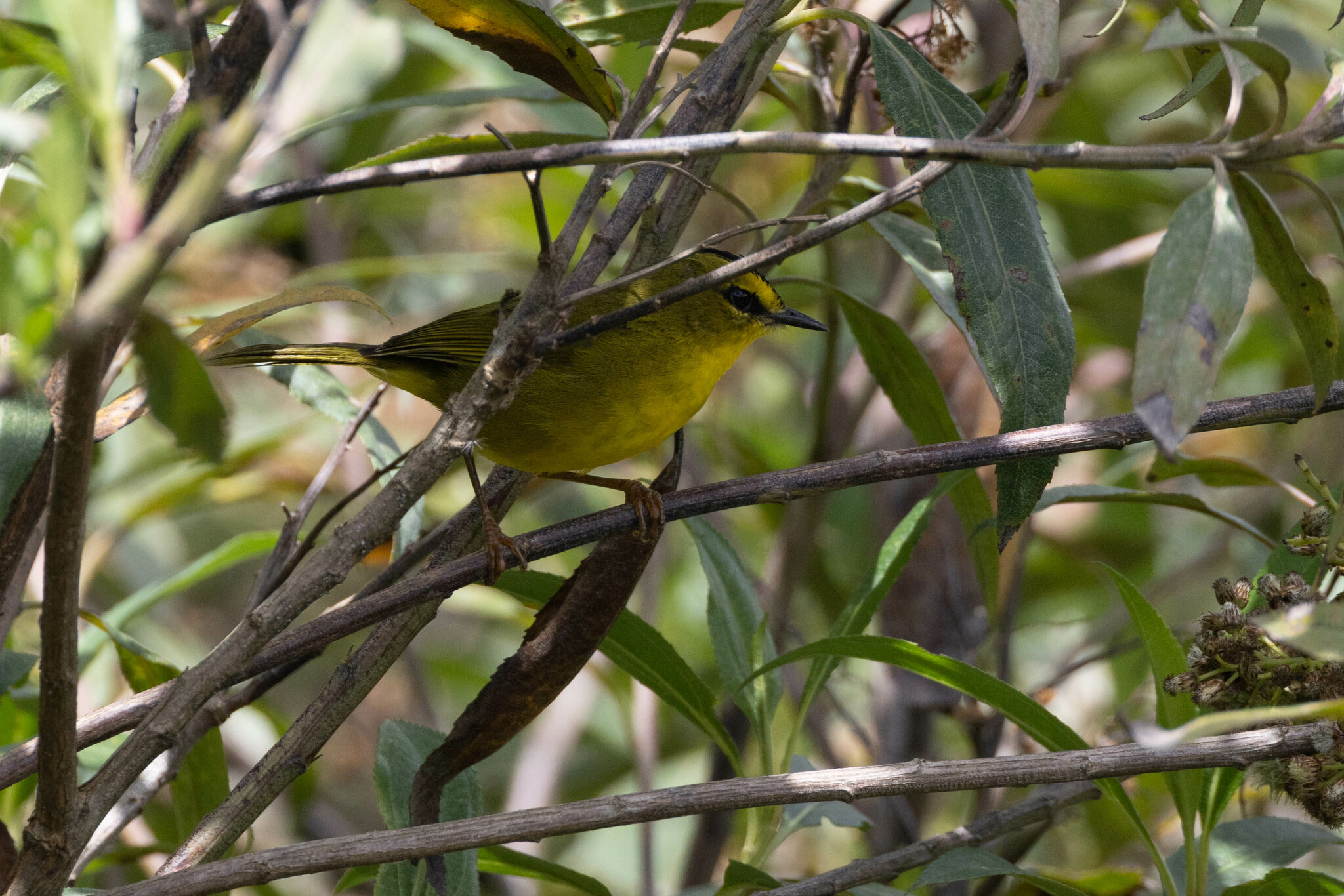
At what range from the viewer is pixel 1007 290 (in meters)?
1.55

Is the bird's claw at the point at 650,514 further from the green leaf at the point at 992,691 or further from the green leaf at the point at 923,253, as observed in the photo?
the green leaf at the point at 923,253

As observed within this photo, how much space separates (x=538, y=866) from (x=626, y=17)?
4.80 feet

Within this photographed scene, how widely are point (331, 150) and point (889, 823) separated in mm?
3225

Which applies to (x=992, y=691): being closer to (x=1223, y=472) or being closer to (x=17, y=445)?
(x=1223, y=472)

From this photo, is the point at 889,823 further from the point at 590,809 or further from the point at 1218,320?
the point at 1218,320

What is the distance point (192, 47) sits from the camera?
3.55 feet

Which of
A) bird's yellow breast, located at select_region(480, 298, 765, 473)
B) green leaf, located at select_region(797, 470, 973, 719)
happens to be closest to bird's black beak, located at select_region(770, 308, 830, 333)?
bird's yellow breast, located at select_region(480, 298, 765, 473)

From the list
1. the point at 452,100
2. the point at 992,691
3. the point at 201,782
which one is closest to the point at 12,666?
the point at 201,782

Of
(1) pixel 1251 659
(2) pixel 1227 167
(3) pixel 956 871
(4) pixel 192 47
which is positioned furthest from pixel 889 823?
(4) pixel 192 47

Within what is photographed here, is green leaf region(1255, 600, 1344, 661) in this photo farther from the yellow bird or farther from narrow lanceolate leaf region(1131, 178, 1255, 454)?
the yellow bird

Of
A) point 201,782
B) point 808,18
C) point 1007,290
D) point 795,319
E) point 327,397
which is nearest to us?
point 1007,290

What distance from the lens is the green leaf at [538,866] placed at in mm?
1849

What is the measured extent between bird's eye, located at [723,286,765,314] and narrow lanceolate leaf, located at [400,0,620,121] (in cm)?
127

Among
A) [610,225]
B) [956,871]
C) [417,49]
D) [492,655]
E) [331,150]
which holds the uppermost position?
[417,49]
